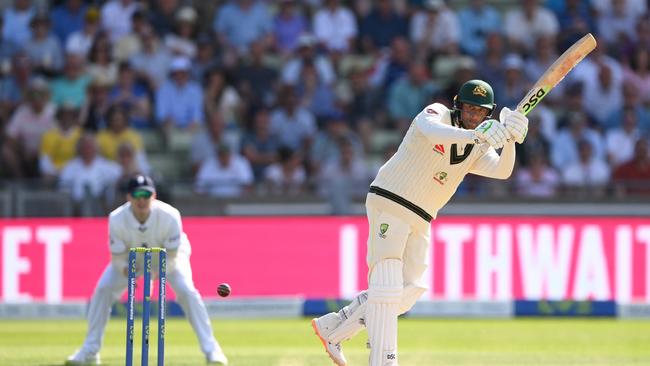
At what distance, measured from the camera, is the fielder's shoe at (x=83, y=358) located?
839 centimetres

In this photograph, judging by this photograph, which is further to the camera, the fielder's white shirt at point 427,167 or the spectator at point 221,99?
the spectator at point 221,99

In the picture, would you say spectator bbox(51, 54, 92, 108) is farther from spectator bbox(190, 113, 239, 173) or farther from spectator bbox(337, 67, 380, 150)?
spectator bbox(337, 67, 380, 150)

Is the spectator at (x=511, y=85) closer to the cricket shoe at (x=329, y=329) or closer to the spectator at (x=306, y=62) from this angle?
the spectator at (x=306, y=62)

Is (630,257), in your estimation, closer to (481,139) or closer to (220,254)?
(220,254)

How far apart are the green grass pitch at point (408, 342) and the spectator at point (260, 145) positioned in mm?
2183

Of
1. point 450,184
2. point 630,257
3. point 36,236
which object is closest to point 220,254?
point 36,236

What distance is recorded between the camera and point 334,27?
1514 centimetres

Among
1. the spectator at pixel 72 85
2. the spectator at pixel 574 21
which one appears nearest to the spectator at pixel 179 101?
the spectator at pixel 72 85

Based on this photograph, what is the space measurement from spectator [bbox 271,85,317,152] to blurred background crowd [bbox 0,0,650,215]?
0.02 metres

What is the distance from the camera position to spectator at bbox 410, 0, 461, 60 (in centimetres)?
1498

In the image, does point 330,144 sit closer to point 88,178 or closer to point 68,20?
point 88,178

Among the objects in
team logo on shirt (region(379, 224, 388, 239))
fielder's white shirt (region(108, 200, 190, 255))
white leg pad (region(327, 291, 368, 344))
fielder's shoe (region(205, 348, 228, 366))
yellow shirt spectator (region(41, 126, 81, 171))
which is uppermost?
yellow shirt spectator (region(41, 126, 81, 171))

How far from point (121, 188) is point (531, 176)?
14.0ft

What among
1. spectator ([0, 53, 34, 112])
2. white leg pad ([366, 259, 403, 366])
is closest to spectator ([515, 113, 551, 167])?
spectator ([0, 53, 34, 112])
